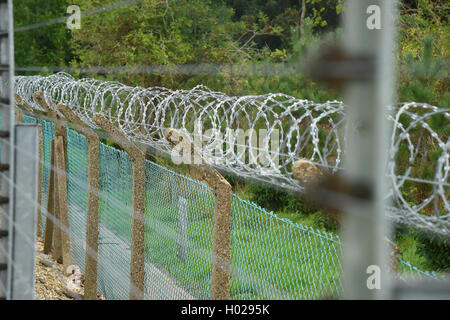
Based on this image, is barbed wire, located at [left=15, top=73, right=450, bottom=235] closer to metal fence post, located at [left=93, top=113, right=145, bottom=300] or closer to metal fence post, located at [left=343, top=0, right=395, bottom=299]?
metal fence post, located at [left=343, top=0, right=395, bottom=299]

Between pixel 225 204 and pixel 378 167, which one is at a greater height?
pixel 378 167

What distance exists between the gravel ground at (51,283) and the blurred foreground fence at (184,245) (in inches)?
10.7

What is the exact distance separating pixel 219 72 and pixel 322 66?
12.8 meters

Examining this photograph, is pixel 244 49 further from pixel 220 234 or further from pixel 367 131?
pixel 367 131

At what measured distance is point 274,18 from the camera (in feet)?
66.0

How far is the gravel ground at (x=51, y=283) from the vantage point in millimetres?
5426

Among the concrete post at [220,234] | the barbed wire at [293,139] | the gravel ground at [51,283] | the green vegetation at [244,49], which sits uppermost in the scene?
the green vegetation at [244,49]

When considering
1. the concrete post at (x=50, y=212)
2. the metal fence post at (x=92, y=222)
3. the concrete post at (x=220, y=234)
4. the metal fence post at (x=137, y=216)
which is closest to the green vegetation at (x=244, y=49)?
the metal fence post at (x=137, y=216)

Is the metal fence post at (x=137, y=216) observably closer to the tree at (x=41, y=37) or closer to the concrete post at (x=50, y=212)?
the concrete post at (x=50, y=212)

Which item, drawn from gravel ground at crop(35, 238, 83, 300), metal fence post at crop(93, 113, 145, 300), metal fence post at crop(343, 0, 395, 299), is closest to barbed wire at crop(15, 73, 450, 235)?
metal fence post at crop(343, 0, 395, 299)

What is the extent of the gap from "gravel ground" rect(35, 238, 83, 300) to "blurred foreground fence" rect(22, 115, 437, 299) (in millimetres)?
272

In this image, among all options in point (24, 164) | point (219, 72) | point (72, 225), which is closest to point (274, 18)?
point (219, 72)

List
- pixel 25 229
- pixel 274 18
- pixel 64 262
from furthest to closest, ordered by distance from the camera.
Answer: pixel 274 18, pixel 64 262, pixel 25 229

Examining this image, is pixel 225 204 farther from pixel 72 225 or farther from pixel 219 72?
pixel 219 72
